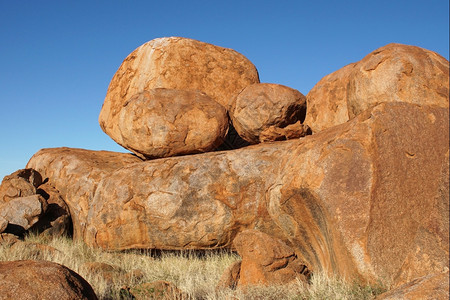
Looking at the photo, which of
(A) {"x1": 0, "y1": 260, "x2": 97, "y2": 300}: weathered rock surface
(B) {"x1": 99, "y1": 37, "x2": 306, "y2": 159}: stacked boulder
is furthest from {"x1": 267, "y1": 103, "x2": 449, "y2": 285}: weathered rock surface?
(B) {"x1": 99, "y1": 37, "x2": 306, "y2": 159}: stacked boulder

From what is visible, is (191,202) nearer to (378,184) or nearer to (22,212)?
(378,184)

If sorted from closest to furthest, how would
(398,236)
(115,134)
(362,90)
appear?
(398,236)
(362,90)
(115,134)

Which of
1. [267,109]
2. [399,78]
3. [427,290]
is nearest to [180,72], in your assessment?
[267,109]

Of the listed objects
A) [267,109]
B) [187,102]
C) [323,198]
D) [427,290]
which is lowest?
[427,290]

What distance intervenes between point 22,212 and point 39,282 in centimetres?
501

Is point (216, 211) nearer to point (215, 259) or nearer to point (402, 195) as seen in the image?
point (215, 259)

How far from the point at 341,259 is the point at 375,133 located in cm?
121

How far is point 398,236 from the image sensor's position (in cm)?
425

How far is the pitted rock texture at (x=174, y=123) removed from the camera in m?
7.28

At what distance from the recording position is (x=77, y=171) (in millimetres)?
8727

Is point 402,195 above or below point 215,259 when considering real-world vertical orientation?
above

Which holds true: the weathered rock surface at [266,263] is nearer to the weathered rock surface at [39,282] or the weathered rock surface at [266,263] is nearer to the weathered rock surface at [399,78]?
the weathered rock surface at [39,282]

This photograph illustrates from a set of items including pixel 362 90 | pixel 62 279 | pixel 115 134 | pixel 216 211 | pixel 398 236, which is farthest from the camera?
pixel 115 134

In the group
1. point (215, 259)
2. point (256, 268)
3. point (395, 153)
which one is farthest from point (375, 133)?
point (215, 259)
